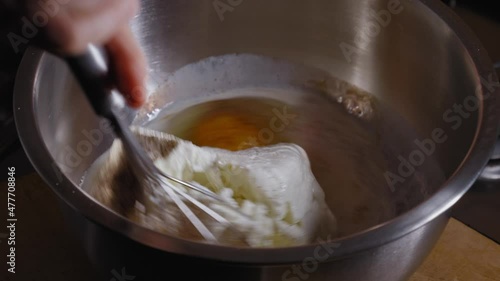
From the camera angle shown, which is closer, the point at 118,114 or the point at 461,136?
the point at 118,114

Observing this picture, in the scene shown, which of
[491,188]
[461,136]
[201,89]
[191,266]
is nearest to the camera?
[191,266]

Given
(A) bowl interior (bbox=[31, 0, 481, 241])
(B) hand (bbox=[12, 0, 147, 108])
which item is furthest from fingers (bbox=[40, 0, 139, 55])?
(A) bowl interior (bbox=[31, 0, 481, 241])

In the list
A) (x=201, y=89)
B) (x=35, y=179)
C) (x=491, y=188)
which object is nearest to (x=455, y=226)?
(x=491, y=188)

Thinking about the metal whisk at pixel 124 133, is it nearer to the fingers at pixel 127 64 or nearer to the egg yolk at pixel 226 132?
the fingers at pixel 127 64

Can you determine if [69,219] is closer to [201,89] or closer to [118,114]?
[118,114]

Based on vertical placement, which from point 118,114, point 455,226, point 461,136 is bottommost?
point 455,226

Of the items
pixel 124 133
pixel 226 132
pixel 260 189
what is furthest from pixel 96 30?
pixel 226 132

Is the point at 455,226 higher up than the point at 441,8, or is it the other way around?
the point at 441,8

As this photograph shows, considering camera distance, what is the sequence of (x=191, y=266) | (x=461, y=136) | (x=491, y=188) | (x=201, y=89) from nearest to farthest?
(x=191, y=266) → (x=461, y=136) → (x=491, y=188) → (x=201, y=89)
